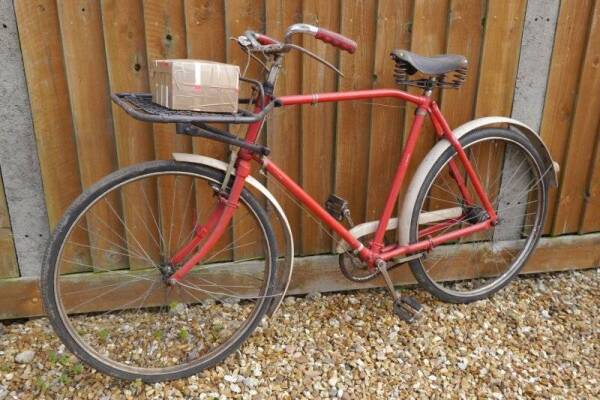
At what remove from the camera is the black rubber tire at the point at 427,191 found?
2645 millimetres

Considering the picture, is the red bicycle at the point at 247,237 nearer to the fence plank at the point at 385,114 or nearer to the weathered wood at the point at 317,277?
the weathered wood at the point at 317,277

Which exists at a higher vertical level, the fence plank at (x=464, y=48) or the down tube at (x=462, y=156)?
the fence plank at (x=464, y=48)

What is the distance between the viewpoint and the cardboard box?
1.79 m

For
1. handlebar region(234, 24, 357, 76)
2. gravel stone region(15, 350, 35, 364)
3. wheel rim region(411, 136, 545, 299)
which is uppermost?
handlebar region(234, 24, 357, 76)

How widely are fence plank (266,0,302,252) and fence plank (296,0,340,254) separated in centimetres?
3

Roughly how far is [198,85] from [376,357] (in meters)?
1.59

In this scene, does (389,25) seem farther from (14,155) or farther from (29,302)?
(29,302)

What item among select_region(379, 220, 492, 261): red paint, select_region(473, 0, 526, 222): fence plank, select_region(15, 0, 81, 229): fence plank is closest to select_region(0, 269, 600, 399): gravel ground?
select_region(379, 220, 492, 261): red paint

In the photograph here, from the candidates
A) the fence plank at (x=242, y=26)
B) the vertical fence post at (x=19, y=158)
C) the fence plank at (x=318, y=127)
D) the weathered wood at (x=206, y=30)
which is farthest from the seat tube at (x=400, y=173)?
the vertical fence post at (x=19, y=158)

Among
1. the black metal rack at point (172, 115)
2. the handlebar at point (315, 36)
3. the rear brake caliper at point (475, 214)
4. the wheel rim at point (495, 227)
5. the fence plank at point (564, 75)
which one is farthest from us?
the wheel rim at point (495, 227)

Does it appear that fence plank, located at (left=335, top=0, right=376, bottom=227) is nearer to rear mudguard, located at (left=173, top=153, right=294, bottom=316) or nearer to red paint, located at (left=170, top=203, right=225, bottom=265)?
rear mudguard, located at (left=173, top=153, right=294, bottom=316)

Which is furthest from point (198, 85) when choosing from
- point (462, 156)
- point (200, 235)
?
point (462, 156)

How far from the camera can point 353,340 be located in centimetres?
266

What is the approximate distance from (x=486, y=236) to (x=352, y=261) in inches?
39.2
